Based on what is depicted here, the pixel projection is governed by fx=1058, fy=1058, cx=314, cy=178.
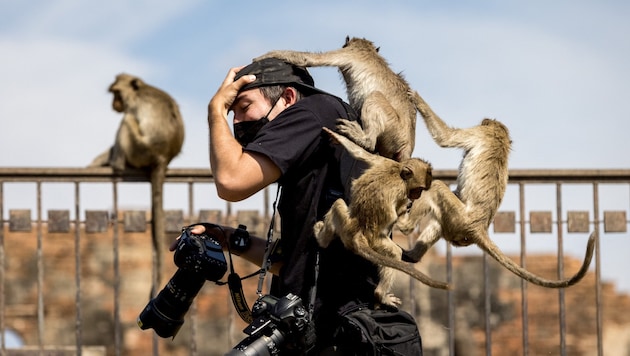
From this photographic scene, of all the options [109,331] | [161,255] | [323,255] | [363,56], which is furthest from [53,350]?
[323,255]

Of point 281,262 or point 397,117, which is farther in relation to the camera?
point 397,117

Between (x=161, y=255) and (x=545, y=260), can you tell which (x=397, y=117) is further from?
(x=545, y=260)

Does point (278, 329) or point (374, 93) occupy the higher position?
point (374, 93)

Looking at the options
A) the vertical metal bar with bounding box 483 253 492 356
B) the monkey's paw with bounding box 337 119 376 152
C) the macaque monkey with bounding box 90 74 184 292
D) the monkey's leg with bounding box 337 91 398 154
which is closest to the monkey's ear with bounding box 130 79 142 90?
the macaque monkey with bounding box 90 74 184 292

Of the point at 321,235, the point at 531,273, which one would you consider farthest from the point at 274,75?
the point at 531,273

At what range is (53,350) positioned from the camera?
22.6 ft

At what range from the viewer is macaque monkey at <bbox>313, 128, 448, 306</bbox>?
3.44m

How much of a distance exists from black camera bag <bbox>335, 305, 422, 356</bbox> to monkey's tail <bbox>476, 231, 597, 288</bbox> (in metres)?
0.55

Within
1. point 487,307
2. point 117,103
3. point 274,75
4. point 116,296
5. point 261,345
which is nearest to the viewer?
point 261,345

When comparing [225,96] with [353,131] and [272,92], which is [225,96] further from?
[353,131]

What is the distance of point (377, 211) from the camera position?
364 centimetres

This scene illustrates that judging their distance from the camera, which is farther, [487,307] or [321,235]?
[487,307]

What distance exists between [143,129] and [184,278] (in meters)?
6.47

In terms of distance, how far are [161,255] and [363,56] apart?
124 inches
